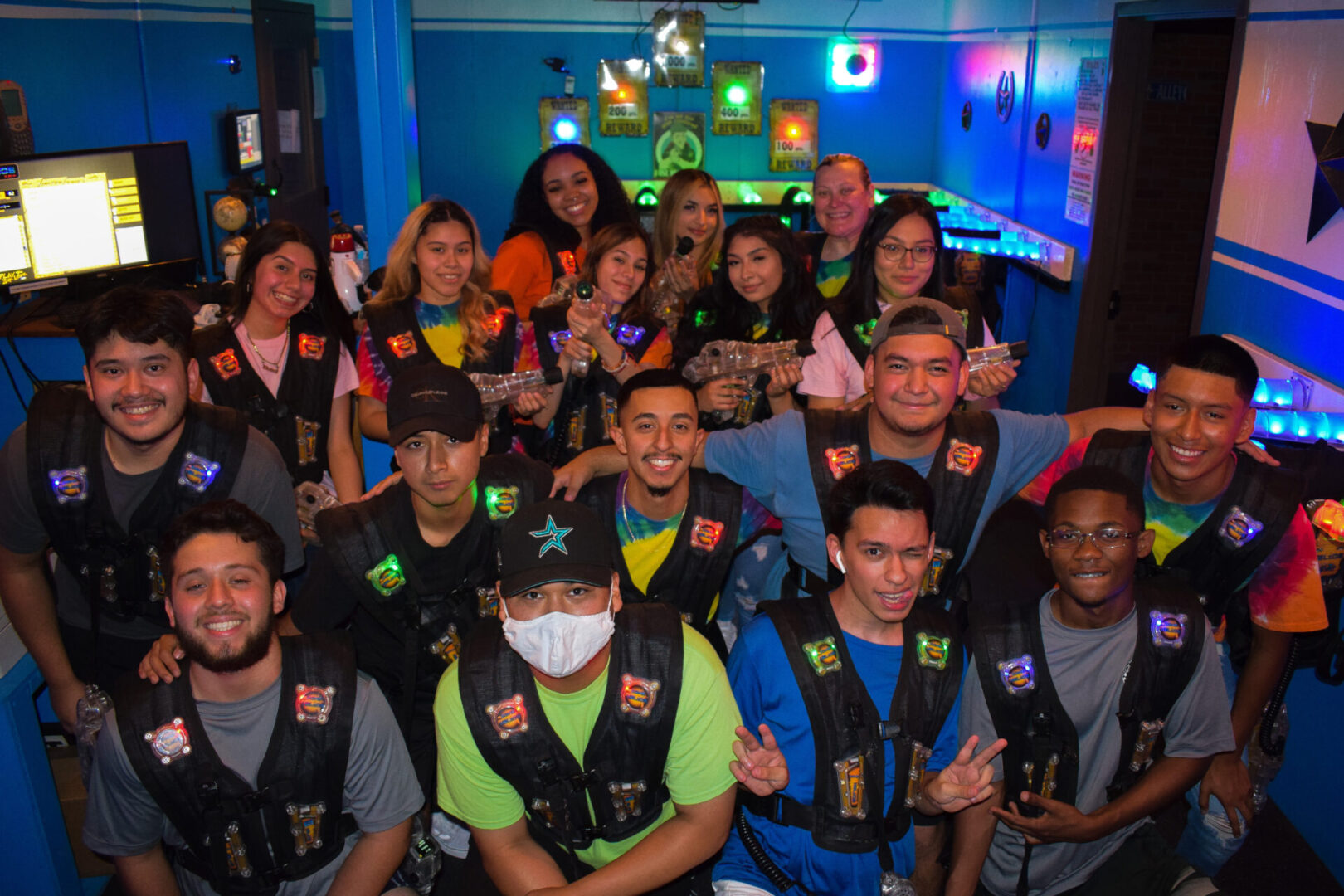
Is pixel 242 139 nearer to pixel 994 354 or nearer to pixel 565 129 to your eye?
pixel 565 129

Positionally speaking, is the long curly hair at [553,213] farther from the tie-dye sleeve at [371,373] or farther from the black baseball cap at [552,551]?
the black baseball cap at [552,551]

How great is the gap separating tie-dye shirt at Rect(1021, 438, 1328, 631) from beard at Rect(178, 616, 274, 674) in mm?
2653

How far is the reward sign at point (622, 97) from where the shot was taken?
32.6 ft

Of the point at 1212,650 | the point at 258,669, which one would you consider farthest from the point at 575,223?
the point at 1212,650

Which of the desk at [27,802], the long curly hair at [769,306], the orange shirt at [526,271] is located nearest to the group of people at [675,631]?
the desk at [27,802]

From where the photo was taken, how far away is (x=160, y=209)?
21.1 ft

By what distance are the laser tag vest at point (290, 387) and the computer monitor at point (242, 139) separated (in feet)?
16.3

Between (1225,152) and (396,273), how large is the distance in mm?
4194

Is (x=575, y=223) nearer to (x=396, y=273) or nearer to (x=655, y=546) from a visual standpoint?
(x=396, y=273)

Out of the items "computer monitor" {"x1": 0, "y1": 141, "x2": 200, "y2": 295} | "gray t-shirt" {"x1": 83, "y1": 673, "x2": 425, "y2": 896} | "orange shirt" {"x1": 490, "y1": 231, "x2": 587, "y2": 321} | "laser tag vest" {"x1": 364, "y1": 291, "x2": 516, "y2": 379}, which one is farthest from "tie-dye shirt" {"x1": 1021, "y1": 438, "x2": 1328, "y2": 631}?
"computer monitor" {"x1": 0, "y1": 141, "x2": 200, "y2": 295}

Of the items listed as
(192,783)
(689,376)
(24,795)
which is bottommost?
(24,795)

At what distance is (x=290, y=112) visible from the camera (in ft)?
31.8

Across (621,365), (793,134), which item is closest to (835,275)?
(621,365)

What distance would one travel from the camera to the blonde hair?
505 centimetres
